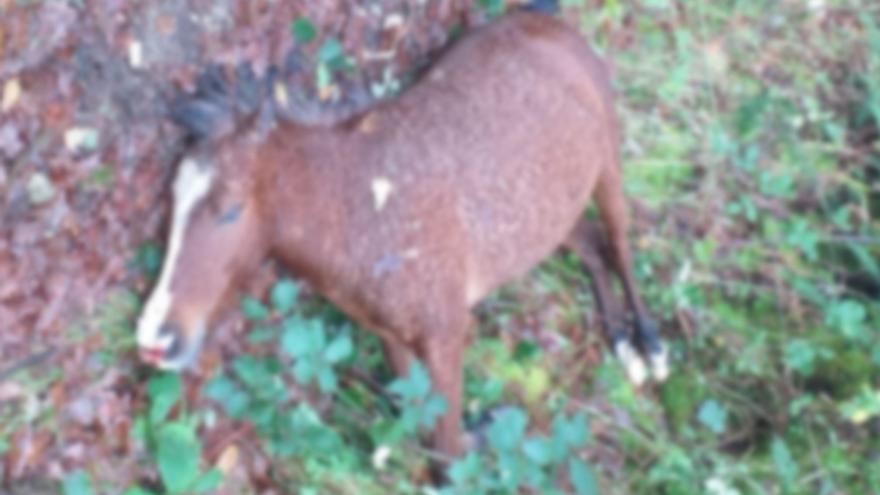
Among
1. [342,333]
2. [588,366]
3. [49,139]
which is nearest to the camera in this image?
[49,139]

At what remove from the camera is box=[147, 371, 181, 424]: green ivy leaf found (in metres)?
3.34

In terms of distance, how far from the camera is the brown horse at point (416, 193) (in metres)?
3.11

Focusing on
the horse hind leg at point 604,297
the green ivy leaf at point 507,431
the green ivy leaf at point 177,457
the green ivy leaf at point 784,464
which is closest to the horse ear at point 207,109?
the green ivy leaf at point 177,457

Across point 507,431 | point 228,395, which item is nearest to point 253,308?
point 228,395

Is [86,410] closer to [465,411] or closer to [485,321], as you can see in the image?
[465,411]

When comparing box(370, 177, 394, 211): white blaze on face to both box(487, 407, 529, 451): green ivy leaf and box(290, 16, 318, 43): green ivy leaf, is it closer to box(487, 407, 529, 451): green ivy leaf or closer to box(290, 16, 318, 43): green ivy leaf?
box(290, 16, 318, 43): green ivy leaf

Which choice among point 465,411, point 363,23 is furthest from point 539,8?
point 465,411

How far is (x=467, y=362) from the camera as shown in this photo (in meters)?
4.30

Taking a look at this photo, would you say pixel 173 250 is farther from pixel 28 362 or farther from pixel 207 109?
pixel 28 362

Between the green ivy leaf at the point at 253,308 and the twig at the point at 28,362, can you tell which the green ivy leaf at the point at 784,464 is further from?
the twig at the point at 28,362

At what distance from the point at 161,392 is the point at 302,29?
1141 millimetres

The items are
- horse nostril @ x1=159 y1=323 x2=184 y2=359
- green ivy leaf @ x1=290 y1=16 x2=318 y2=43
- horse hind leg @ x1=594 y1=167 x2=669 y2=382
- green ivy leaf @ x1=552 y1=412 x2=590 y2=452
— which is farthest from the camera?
horse hind leg @ x1=594 y1=167 x2=669 y2=382

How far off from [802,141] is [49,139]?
12.6 feet

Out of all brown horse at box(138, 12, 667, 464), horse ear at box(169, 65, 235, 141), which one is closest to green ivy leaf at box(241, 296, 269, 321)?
brown horse at box(138, 12, 667, 464)
